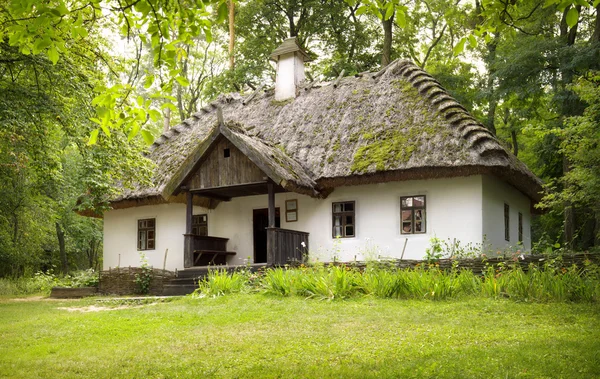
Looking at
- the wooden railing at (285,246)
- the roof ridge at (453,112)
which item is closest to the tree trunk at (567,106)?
the roof ridge at (453,112)

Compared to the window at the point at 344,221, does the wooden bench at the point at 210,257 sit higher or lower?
lower

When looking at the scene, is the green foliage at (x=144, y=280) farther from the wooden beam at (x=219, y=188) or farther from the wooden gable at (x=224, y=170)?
the wooden gable at (x=224, y=170)

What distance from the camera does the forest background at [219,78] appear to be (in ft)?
21.2

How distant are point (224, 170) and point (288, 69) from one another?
7377 millimetres

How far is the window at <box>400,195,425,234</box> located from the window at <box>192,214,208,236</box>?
6.75m

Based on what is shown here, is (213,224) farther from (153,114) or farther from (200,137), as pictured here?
(153,114)

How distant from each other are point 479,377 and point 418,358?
3.01ft

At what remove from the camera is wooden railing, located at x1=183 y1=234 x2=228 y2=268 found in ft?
55.5

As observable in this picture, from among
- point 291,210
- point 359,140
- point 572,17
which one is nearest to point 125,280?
point 291,210

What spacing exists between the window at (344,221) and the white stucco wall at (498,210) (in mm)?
3710

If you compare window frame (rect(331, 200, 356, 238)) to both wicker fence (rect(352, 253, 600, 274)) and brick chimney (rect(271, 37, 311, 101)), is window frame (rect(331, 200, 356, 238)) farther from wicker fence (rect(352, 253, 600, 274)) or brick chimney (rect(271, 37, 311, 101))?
brick chimney (rect(271, 37, 311, 101))

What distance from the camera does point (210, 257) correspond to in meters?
18.3

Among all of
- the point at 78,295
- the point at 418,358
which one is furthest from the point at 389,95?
the point at 418,358

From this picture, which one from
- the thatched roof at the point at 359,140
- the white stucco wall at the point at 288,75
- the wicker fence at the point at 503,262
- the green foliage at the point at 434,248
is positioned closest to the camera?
the wicker fence at the point at 503,262
